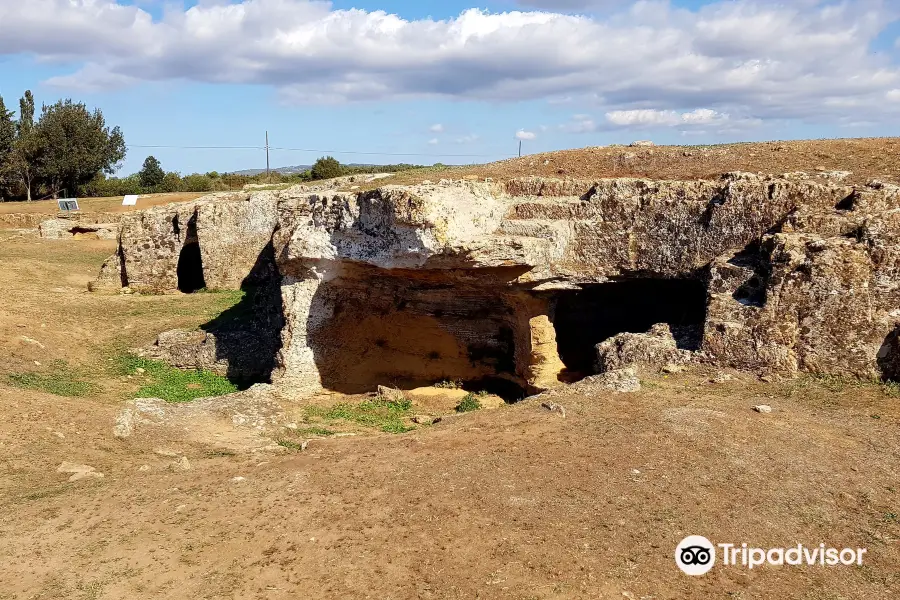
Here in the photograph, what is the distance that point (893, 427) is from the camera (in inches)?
383

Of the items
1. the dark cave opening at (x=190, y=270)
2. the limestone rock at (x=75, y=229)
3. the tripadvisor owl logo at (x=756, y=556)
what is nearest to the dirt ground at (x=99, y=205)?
the limestone rock at (x=75, y=229)

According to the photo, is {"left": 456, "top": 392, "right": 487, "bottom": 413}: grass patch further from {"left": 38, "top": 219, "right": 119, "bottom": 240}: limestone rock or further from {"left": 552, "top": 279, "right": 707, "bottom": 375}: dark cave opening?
{"left": 38, "top": 219, "right": 119, "bottom": 240}: limestone rock

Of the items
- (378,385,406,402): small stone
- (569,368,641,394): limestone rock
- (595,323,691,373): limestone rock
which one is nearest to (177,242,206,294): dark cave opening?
(378,385,406,402): small stone

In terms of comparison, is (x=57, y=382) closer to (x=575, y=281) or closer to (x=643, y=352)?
(x=575, y=281)

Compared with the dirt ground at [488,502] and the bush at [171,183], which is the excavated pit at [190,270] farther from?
the bush at [171,183]

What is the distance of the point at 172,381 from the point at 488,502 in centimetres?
→ 1113

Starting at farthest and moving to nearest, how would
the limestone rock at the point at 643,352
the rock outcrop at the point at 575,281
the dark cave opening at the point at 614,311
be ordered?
the dark cave opening at the point at 614,311, the limestone rock at the point at 643,352, the rock outcrop at the point at 575,281

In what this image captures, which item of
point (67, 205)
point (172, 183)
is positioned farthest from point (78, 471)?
point (172, 183)

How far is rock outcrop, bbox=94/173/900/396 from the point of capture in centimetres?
1161

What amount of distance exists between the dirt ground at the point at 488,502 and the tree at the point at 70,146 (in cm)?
4549

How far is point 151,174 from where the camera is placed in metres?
64.6

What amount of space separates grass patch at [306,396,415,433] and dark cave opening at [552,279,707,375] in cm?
396

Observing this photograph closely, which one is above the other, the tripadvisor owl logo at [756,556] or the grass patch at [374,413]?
the tripadvisor owl logo at [756,556]

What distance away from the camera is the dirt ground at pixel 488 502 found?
6746mm
